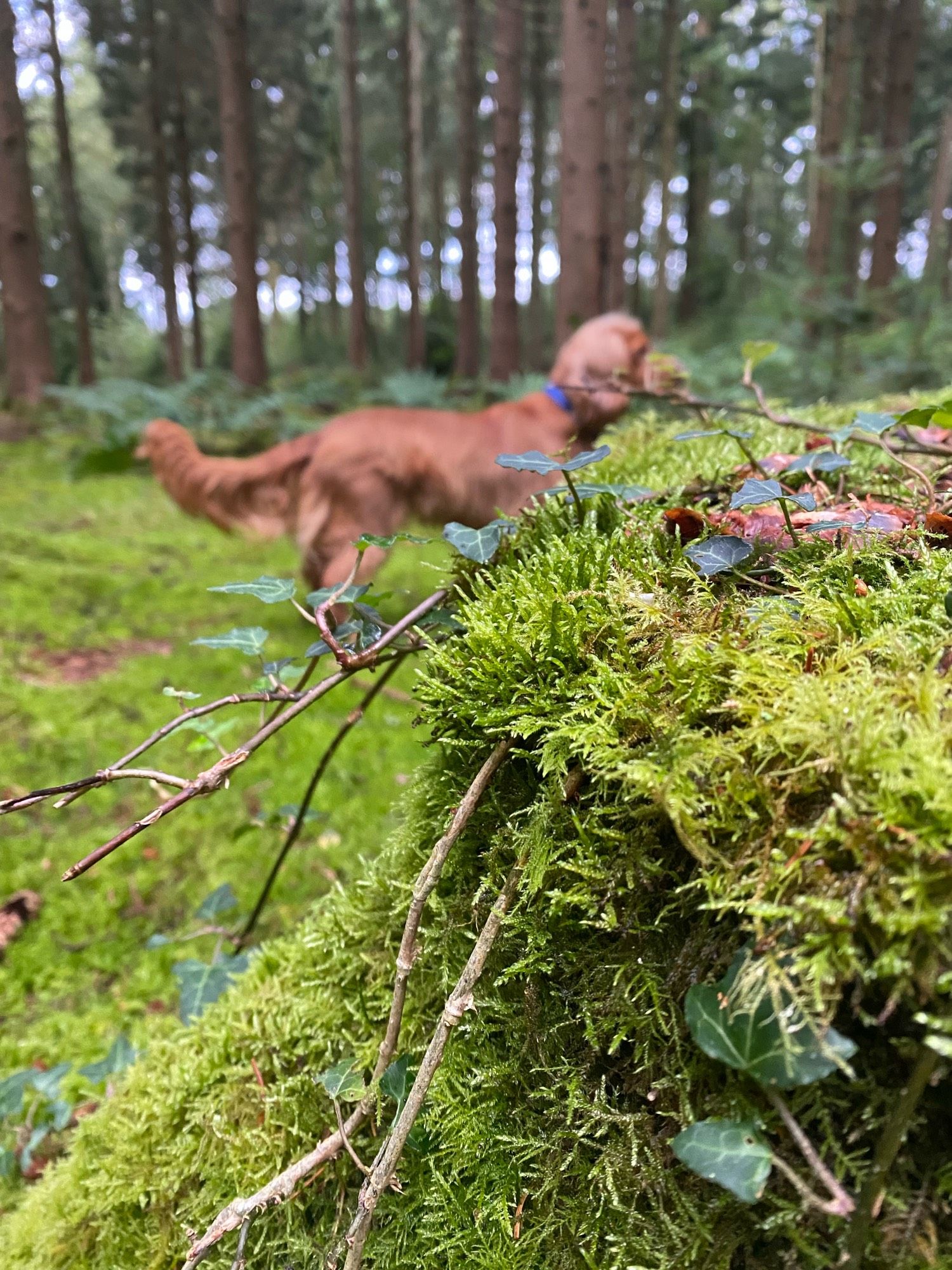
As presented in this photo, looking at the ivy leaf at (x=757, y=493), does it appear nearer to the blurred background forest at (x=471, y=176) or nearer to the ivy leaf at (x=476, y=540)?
the ivy leaf at (x=476, y=540)

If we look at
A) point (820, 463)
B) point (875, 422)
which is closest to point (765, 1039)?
point (820, 463)

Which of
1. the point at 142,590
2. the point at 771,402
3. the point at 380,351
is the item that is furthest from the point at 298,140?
the point at 771,402

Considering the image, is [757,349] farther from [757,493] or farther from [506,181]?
[506,181]

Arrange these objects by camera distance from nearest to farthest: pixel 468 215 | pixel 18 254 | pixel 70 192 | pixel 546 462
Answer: pixel 546 462
pixel 18 254
pixel 468 215
pixel 70 192

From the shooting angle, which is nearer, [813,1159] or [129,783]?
[813,1159]

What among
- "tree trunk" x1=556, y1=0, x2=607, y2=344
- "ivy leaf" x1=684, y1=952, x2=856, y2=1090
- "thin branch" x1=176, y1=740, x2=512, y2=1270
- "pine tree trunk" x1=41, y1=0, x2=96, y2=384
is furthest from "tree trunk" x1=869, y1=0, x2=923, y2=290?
"pine tree trunk" x1=41, y1=0, x2=96, y2=384

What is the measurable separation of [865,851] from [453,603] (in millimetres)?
662

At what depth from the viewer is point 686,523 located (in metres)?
1.01

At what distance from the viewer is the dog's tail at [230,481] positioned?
4145 millimetres

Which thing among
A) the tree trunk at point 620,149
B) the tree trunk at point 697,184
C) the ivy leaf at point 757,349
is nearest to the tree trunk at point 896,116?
the tree trunk at point 620,149

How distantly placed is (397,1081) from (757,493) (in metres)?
0.86

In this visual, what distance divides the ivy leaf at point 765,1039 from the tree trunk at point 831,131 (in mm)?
8342

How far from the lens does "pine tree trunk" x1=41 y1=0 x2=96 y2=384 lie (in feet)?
38.2

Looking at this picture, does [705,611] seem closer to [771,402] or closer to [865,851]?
[865,851]
